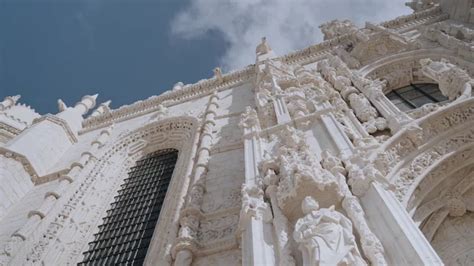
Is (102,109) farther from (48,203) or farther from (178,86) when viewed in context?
(48,203)

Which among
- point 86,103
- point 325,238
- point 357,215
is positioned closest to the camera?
point 325,238

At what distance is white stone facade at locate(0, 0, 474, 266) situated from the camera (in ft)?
12.2

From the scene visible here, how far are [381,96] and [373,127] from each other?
1.39m

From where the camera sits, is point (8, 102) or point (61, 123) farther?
point (8, 102)

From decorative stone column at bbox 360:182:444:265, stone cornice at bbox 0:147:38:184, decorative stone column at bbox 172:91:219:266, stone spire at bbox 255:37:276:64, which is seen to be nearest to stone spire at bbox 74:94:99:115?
stone cornice at bbox 0:147:38:184

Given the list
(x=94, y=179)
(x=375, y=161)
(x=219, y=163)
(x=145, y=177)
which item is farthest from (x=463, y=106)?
(x=94, y=179)

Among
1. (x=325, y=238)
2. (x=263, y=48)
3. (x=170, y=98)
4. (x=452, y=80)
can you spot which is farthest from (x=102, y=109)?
(x=325, y=238)

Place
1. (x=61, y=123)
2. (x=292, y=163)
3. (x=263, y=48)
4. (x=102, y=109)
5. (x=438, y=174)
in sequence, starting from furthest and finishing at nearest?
1. (x=102, y=109)
2. (x=61, y=123)
3. (x=263, y=48)
4. (x=438, y=174)
5. (x=292, y=163)

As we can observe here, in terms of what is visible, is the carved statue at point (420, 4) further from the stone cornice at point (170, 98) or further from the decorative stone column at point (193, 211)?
the decorative stone column at point (193, 211)

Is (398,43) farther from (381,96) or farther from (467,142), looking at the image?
(467,142)

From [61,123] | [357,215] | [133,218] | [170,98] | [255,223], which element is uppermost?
[170,98]

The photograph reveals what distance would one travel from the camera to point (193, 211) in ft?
20.6

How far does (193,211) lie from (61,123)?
8.35 metres

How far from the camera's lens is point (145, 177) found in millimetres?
10109
